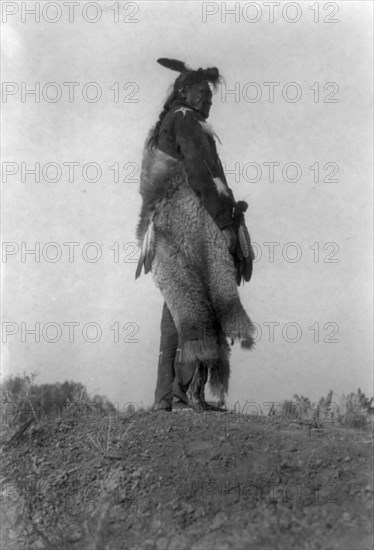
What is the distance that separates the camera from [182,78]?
205 inches

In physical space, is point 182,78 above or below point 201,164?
above

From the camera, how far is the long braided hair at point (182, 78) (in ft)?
17.0

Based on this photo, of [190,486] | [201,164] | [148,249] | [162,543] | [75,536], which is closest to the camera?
[162,543]

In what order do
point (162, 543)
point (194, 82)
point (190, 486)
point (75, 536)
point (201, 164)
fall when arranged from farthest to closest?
point (194, 82)
point (201, 164)
point (190, 486)
point (75, 536)
point (162, 543)

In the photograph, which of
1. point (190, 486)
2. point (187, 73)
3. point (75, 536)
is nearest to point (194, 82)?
point (187, 73)

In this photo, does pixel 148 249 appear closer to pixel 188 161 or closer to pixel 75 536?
pixel 188 161

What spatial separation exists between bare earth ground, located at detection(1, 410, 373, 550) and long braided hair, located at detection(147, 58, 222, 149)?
2028mm

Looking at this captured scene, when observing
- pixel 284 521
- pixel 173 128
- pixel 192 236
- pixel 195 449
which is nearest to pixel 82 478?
pixel 195 449

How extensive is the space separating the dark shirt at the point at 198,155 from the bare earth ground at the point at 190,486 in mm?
1445

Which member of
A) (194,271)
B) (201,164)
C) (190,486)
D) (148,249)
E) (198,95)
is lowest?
(190,486)

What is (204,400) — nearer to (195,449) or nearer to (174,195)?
(195,449)

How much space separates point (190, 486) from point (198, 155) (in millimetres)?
2267

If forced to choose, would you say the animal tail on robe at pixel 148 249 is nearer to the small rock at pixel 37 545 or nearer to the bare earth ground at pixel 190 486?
the bare earth ground at pixel 190 486

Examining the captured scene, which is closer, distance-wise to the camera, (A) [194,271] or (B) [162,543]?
(B) [162,543]
